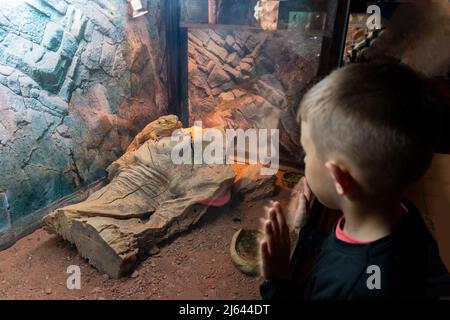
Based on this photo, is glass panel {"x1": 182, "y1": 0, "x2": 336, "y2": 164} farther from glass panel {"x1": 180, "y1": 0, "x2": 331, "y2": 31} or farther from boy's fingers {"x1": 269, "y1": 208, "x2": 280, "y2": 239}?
boy's fingers {"x1": 269, "y1": 208, "x2": 280, "y2": 239}

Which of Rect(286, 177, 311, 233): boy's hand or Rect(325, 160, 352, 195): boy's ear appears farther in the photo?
Rect(286, 177, 311, 233): boy's hand

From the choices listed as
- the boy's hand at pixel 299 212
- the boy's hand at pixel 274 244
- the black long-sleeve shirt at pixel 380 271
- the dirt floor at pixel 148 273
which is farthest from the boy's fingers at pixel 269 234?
the boy's hand at pixel 299 212

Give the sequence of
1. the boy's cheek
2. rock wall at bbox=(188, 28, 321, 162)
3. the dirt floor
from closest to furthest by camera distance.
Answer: the boy's cheek, the dirt floor, rock wall at bbox=(188, 28, 321, 162)

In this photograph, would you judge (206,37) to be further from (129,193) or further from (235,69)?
(129,193)

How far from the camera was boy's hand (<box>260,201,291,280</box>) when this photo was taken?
3.08 ft

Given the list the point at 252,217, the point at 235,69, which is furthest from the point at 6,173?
the point at 235,69

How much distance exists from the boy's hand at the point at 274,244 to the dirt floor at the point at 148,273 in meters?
0.26

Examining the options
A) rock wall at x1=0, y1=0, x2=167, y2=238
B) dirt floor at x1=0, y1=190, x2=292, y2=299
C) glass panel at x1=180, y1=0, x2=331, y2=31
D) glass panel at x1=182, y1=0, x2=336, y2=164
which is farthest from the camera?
glass panel at x1=182, y1=0, x2=336, y2=164

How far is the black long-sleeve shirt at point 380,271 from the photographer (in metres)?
0.85

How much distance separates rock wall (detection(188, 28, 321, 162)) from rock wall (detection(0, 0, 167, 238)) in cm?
35

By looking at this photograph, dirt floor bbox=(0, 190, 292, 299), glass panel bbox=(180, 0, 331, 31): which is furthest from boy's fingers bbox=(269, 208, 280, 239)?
glass panel bbox=(180, 0, 331, 31)

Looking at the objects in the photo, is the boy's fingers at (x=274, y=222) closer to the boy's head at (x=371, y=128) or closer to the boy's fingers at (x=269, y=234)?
the boy's fingers at (x=269, y=234)

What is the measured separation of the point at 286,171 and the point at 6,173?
1.71 meters

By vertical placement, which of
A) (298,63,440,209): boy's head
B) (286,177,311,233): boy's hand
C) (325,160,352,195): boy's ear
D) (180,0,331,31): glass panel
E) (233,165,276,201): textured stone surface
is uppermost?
(180,0,331,31): glass panel
